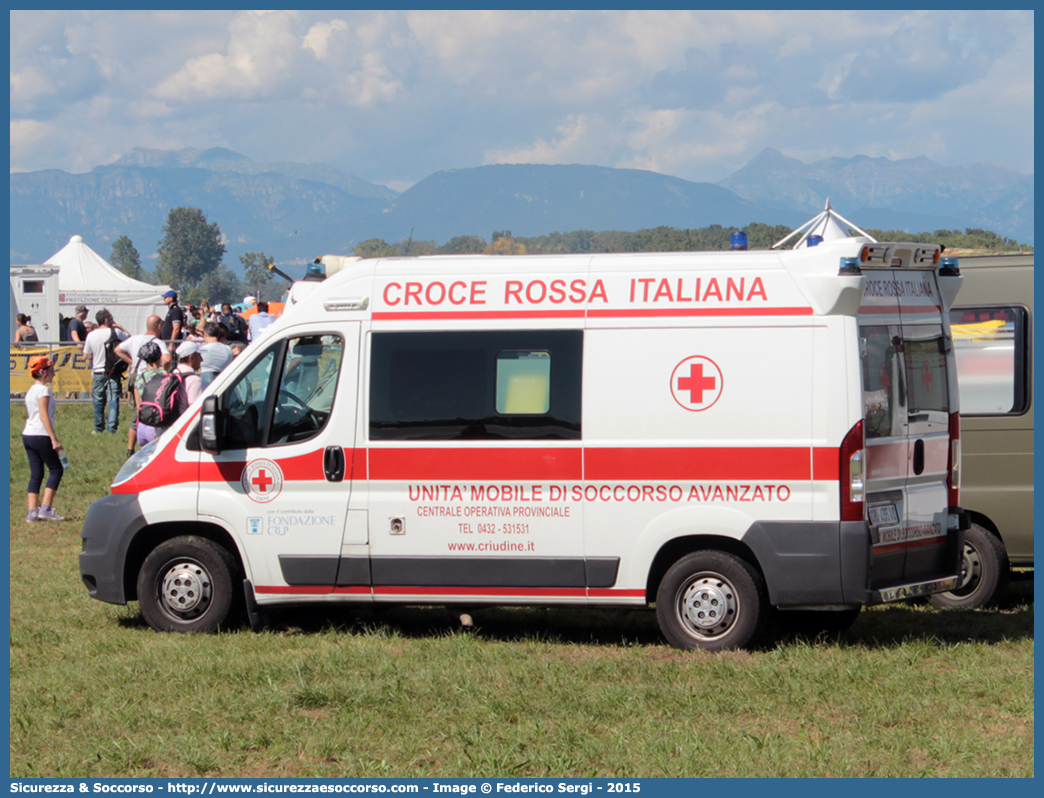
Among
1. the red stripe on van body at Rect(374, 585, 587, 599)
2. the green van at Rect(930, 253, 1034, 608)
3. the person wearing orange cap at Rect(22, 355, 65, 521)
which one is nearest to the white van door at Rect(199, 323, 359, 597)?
the red stripe on van body at Rect(374, 585, 587, 599)

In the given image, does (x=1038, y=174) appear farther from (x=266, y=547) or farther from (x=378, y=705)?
(x=266, y=547)

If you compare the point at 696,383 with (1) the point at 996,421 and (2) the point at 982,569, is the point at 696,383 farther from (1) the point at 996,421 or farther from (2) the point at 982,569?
(2) the point at 982,569

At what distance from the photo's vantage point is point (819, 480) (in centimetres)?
693

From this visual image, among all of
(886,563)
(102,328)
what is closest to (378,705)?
(886,563)

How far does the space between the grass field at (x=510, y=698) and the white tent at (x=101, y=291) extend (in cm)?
3392

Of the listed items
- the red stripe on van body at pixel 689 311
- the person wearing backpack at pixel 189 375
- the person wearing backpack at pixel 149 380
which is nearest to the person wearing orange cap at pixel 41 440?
the person wearing backpack at pixel 149 380

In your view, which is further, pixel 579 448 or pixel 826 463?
pixel 579 448

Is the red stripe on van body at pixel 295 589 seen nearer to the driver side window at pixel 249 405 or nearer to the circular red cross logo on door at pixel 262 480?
the circular red cross logo on door at pixel 262 480

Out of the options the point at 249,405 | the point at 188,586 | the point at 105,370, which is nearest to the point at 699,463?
the point at 249,405

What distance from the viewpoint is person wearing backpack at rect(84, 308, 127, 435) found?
1972 cm

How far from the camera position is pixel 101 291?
42.0 m

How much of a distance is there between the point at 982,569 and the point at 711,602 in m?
2.77

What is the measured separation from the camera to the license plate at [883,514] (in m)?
7.05
